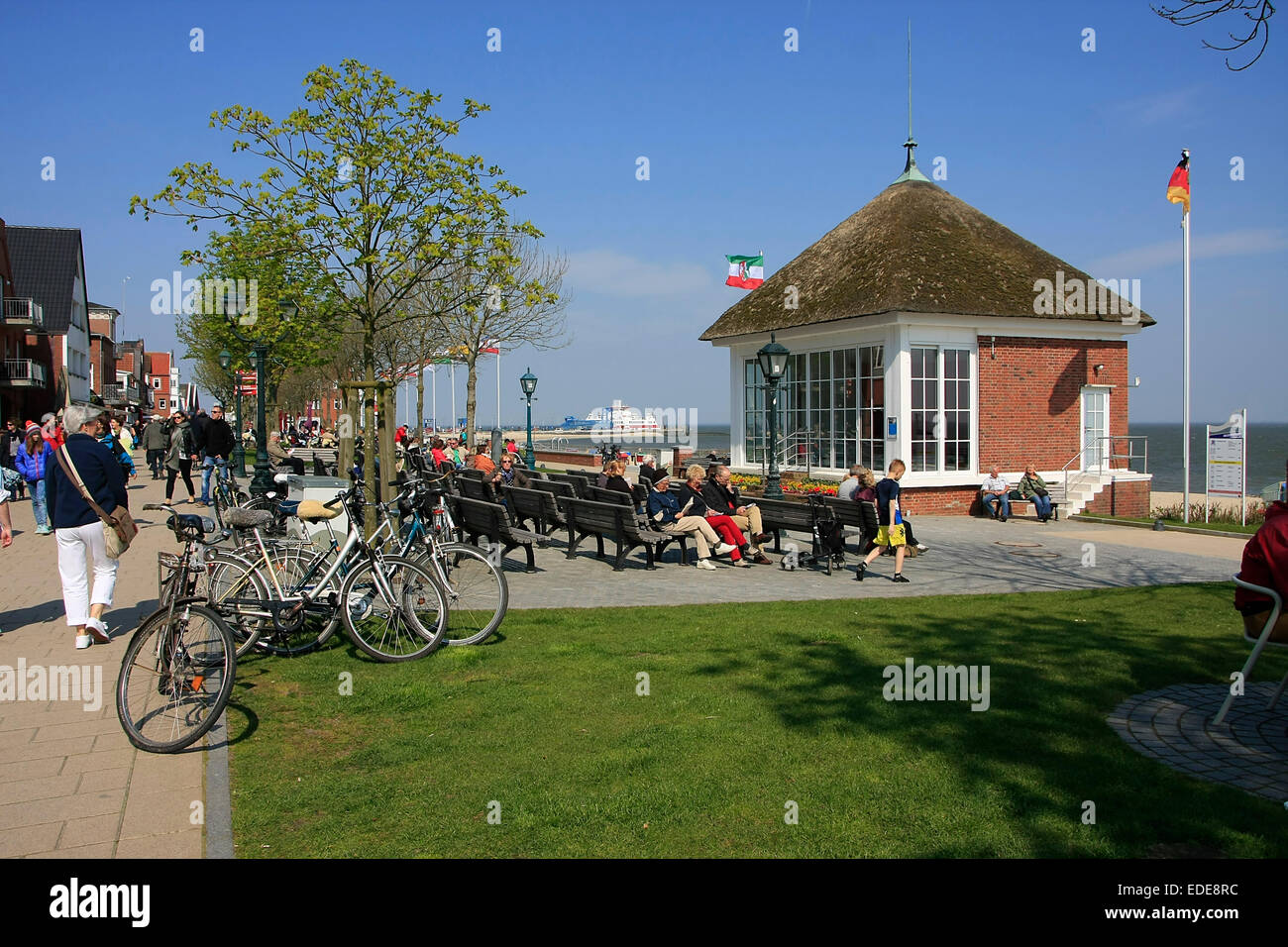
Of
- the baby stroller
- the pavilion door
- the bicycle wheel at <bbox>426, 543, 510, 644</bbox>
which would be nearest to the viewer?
the bicycle wheel at <bbox>426, 543, 510, 644</bbox>

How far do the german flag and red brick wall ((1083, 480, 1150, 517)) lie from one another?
21.2 feet

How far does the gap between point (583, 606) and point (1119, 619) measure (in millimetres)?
5083

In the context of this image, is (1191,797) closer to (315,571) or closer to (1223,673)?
(1223,673)

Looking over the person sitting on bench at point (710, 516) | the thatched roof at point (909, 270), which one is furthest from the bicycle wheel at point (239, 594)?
the thatched roof at point (909, 270)

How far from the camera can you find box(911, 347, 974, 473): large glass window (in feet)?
71.8

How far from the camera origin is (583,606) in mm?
9836

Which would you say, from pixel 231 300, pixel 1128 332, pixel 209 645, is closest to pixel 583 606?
pixel 209 645

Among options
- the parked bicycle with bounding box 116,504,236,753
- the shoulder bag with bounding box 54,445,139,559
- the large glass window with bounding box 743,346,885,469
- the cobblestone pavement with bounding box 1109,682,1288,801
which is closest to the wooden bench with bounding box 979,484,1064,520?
the large glass window with bounding box 743,346,885,469

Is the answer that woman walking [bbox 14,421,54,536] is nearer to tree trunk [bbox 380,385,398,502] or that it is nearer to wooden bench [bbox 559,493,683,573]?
tree trunk [bbox 380,385,398,502]

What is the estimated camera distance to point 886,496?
38.8 ft

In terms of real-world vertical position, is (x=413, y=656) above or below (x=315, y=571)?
below

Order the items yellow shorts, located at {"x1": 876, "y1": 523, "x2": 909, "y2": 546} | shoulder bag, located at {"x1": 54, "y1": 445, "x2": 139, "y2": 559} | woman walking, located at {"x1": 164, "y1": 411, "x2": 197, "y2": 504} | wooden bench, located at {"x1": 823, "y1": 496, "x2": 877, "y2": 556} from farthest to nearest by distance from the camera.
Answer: woman walking, located at {"x1": 164, "y1": 411, "x2": 197, "y2": 504}
wooden bench, located at {"x1": 823, "y1": 496, "x2": 877, "y2": 556}
yellow shorts, located at {"x1": 876, "y1": 523, "x2": 909, "y2": 546}
shoulder bag, located at {"x1": 54, "y1": 445, "x2": 139, "y2": 559}

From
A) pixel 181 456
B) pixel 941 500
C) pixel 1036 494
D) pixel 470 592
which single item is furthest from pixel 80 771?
pixel 1036 494

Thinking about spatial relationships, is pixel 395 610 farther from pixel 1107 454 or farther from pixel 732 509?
pixel 1107 454
